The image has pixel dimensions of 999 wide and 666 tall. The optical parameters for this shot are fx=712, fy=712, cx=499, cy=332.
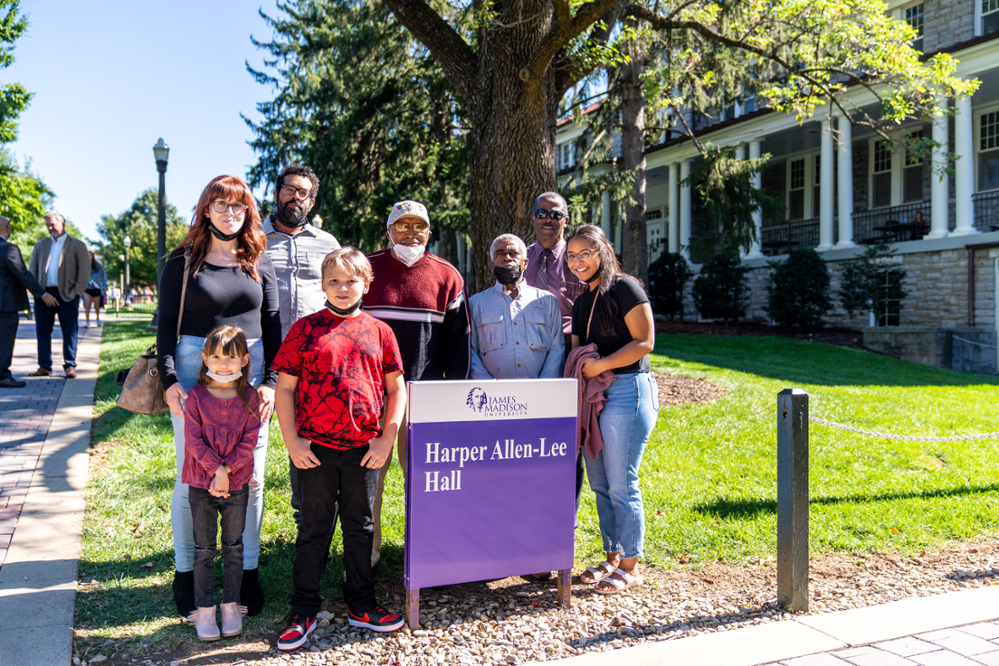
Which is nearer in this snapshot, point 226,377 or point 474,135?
point 226,377

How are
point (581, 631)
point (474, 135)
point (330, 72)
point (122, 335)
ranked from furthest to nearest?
point (330, 72) < point (122, 335) < point (474, 135) < point (581, 631)

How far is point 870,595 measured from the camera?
3.92 m

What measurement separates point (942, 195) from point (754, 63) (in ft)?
17.9

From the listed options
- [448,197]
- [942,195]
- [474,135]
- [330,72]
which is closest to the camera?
[474,135]

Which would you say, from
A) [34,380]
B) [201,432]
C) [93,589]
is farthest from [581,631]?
[34,380]

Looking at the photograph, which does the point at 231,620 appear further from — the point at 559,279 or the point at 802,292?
the point at 802,292

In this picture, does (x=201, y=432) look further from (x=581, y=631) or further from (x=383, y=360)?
(x=581, y=631)

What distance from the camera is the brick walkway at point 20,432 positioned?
187 inches

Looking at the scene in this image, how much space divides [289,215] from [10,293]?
20.5ft

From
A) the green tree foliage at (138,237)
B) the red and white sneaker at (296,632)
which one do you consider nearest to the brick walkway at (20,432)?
the red and white sneaker at (296,632)

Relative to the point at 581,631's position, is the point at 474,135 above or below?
above

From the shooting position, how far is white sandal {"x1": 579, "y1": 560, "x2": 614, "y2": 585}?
13.1 feet

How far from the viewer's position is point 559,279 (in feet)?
14.4

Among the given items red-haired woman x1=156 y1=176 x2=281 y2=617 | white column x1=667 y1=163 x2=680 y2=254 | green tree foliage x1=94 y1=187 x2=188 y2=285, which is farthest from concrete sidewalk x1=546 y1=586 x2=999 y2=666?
green tree foliage x1=94 y1=187 x2=188 y2=285
